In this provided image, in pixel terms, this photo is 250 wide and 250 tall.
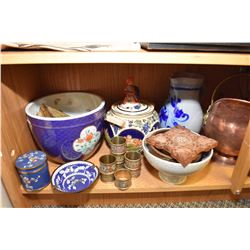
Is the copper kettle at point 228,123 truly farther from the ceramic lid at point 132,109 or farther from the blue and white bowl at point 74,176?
the blue and white bowl at point 74,176

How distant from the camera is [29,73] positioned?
0.53 metres

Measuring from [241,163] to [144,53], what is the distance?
1.04ft

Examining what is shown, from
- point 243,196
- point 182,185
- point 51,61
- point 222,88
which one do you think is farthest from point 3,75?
point 243,196

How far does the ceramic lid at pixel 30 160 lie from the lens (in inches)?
17.3

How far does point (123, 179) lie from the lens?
0.49m

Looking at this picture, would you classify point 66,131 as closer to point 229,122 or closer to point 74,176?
point 74,176

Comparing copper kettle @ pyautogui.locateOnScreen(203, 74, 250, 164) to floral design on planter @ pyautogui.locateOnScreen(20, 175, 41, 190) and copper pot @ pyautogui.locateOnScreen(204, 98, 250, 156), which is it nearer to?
copper pot @ pyautogui.locateOnScreen(204, 98, 250, 156)

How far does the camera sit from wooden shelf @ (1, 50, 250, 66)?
1.22ft

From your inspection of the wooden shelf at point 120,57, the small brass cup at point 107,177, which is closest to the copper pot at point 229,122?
the wooden shelf at point 120,57

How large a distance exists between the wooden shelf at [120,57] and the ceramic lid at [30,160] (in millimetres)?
201

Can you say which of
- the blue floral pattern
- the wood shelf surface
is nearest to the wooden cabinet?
the wood shelf surface

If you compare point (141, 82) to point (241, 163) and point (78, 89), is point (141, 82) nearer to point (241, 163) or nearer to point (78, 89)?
point (78, 89)

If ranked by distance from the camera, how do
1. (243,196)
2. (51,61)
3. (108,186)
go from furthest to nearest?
(243,196) < (108,186) < (51,61)

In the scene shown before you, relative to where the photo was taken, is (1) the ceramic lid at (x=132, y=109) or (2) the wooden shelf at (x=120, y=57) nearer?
(2) the wooden shelf at (x=120, y=57)
